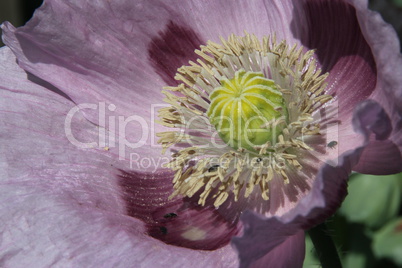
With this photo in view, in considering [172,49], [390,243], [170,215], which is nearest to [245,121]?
[170,215]

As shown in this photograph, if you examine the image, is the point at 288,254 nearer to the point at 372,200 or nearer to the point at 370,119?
the point at 370,119

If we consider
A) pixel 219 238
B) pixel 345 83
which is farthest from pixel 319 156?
pixel 219 238

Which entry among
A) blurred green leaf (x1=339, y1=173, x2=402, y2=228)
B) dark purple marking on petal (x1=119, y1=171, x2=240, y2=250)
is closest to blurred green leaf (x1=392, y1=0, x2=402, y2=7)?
blurred green leaf (x1=339, y1=173, x2=402, y2=228)

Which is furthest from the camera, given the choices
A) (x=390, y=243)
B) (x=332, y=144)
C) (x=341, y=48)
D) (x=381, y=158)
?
(x=390, y=243)

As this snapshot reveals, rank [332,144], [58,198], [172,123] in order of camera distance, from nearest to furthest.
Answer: [58,198], [332,144], [172,123]

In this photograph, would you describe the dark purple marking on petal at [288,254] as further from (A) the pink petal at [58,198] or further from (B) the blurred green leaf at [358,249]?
(B) the blurred green leaf at [358,249]

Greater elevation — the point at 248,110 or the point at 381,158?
the point at 248,110
